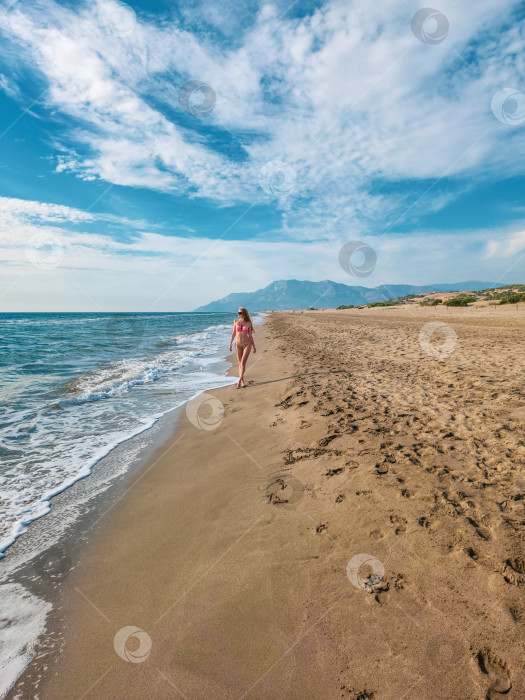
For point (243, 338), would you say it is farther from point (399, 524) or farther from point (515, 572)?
point (515, 572)

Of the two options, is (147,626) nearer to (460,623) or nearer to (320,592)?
(320,592)

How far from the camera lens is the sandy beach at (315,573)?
88.6 inches

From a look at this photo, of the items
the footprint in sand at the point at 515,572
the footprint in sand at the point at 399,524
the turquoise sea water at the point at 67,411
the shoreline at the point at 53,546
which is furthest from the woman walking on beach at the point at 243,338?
the footprint in sand at the point at 515,572

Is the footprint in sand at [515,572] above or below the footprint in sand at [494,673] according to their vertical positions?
above

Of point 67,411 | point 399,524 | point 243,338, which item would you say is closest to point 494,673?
point 399,524

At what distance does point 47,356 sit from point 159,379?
11.4 metres

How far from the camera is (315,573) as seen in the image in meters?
3.03

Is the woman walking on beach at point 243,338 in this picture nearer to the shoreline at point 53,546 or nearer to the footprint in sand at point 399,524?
the shoreline at point 53,546

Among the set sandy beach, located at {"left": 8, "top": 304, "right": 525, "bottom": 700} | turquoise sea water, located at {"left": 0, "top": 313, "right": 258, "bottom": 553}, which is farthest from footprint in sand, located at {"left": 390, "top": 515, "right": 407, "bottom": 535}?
turquoise sea water, located at {"left": 0, "top": 313, "right": 258, "bottom": 553}

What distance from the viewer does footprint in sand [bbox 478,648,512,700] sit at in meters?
1.94

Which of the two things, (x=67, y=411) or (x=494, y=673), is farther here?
(x=67, y=411)

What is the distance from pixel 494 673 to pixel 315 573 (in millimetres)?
1409

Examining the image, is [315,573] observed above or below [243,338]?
below

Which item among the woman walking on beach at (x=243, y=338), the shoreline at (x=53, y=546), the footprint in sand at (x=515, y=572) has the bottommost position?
the shoreline at (x=53, y=546)
